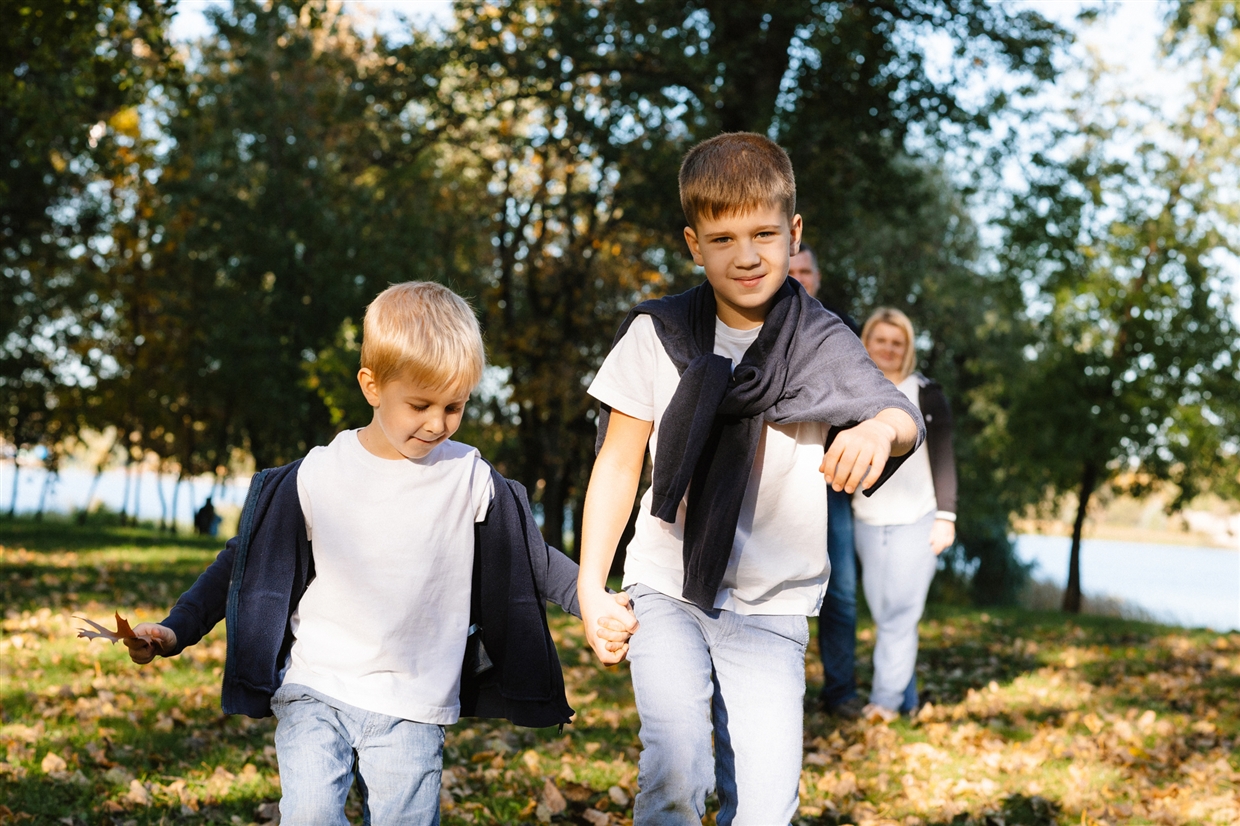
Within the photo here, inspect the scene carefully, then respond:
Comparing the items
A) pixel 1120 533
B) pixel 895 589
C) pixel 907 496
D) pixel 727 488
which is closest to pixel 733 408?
pixel 727 488

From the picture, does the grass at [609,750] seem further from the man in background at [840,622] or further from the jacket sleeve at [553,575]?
the jacket sleeve at [553,575]

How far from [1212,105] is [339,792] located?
948 inches

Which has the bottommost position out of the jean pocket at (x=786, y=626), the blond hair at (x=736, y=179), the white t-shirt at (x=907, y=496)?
the jean pocket at (x=786, y=626)

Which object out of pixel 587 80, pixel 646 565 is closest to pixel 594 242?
pixel 587 80

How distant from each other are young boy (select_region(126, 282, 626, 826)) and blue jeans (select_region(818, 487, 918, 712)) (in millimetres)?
3796

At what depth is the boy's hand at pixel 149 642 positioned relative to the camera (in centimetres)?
284

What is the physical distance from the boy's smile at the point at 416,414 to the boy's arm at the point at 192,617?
0.57 meters

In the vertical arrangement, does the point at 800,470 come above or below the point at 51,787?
above

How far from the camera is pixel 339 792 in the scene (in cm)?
282

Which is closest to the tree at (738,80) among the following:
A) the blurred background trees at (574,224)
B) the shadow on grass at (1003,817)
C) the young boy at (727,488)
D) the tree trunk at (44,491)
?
the blurred background trees at (574,224)

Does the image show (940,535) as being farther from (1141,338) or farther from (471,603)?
(1141,338)

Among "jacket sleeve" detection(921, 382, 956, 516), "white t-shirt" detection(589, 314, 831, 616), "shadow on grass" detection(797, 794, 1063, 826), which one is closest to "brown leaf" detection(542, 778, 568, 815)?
"shadow on grass" detection(797, 794, 1063, 826)

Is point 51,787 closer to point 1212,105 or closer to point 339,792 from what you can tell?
point 339,792

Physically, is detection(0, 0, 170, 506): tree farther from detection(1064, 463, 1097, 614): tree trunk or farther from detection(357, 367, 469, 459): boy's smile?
detection(1064, 463, 1097, 614): tree trunk
